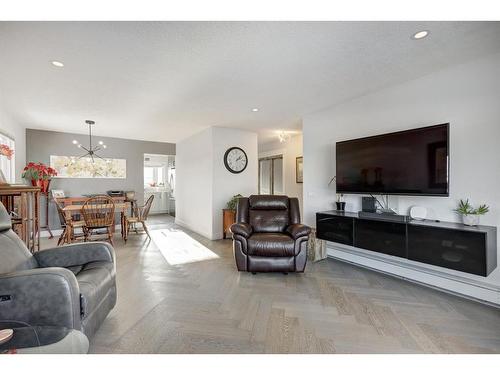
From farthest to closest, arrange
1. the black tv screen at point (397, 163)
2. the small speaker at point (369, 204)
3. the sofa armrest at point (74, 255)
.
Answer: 1. the small speaker at point (369, 204)
2. the black tv screen at point (397, 163)
3. the sofa armrest at point (74, 255)

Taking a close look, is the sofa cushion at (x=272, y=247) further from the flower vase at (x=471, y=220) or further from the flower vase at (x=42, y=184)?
the flower vase at (x=42, y=184)

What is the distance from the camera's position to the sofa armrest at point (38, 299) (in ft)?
4.05

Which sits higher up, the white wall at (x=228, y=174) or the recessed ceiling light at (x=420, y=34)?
the recessed ceiling light at (x=420, y=34)

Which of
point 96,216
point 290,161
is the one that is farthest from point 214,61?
point 290,161

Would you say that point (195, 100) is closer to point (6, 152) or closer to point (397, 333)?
point (6, 152)

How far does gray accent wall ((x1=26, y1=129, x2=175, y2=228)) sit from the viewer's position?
5062mm

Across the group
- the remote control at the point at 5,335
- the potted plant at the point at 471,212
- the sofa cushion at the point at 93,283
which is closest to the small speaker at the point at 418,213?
the potted plant at the point at 471,212

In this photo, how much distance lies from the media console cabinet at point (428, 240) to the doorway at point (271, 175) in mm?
3445

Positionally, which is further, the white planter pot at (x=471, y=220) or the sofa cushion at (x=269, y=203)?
the sofa cushion at (x=269, y=203)

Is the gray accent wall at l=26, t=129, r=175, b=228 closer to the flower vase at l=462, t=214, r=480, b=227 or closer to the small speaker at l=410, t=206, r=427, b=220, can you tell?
the small speaker at l=410, t=206, r=427, b=220

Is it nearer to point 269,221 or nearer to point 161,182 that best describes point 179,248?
point 269,221

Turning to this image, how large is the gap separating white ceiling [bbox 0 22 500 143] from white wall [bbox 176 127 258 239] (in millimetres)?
1228
